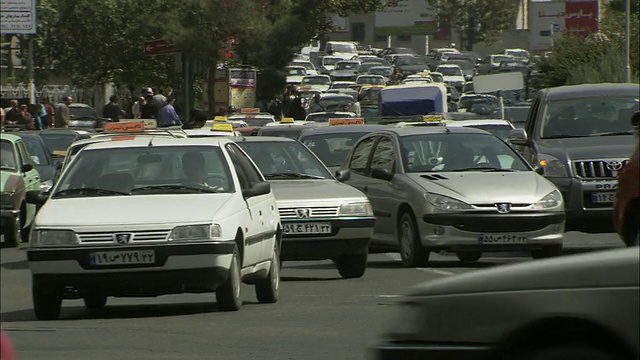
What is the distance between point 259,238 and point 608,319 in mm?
7596

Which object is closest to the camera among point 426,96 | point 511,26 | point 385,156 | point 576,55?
point 385,156

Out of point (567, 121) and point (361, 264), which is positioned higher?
point (567, 121)

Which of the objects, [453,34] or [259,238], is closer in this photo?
[259,238]

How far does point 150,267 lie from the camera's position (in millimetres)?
12273

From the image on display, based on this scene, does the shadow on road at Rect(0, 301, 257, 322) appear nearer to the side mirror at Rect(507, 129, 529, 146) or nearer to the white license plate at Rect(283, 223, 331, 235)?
the white license plate at Rect(283, 223, 331, 235)

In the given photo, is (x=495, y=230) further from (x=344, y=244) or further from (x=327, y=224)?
(x=327, y=224)

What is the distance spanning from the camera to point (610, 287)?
6.08m

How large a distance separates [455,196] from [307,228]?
1.57 m

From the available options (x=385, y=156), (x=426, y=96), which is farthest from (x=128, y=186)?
(x=426, y=96)

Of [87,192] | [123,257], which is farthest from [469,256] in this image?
[123,257]

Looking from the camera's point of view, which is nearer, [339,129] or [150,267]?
[150,267]

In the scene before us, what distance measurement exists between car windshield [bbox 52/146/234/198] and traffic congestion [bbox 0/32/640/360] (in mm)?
18

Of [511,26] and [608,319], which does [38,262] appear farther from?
[511,26]

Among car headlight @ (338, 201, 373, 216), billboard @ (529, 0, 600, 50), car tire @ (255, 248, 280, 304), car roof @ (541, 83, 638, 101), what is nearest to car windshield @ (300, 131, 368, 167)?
car roof @ (541, 83, 638, 101)
